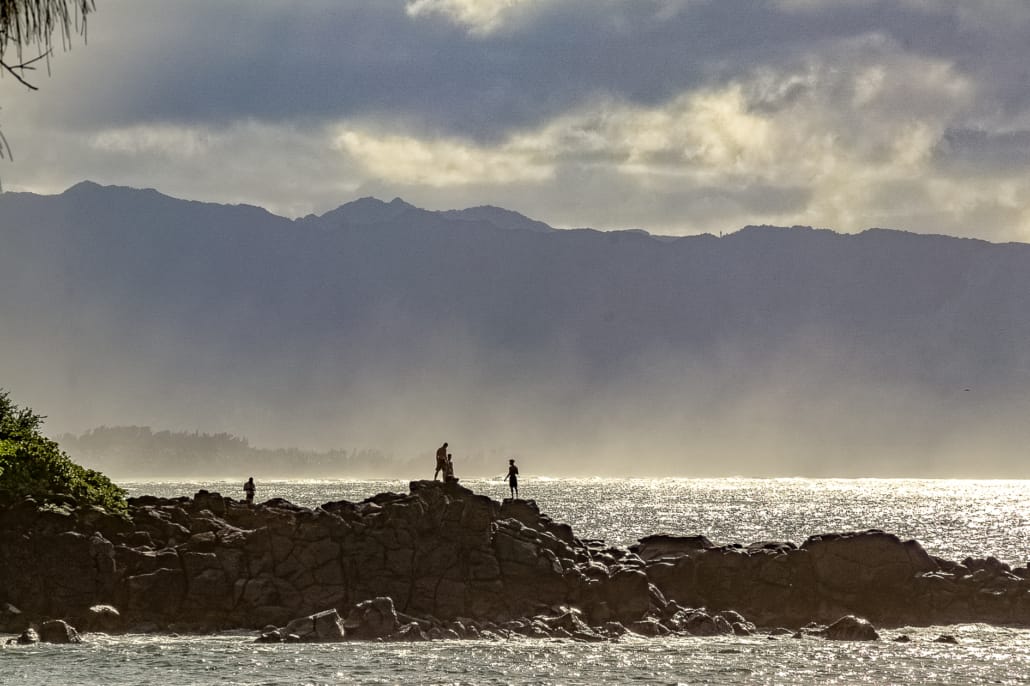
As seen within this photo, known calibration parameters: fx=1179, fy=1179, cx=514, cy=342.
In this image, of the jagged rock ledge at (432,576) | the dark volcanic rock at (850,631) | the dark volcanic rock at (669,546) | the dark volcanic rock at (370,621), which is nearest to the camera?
the dark volcanic rock at (370,621)

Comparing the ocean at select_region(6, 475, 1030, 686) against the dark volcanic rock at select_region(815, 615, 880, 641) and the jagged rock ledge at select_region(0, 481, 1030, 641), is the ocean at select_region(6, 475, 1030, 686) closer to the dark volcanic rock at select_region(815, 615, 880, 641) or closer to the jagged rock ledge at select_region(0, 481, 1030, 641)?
the dark volcanic rock at select_region(815, 615, 880, 641)

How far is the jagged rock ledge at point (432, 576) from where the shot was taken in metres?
48.8

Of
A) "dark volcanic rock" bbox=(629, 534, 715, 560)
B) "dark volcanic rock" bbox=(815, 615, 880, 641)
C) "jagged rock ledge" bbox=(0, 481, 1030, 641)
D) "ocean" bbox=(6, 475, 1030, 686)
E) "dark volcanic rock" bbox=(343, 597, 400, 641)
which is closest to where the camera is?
"ocean" bbox=(6, 475, 1030, 686)

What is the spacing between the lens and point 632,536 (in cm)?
11750

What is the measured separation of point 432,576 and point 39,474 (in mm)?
18562

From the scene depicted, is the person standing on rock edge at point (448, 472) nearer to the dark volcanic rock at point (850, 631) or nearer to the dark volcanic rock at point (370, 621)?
the dark volcanic rock at point (370, 621)

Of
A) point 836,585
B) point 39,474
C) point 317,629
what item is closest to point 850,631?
point 836,585

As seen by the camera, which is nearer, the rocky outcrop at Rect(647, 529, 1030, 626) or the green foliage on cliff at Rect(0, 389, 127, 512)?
the green foliage on cliff at Rect(0, 389, 127, 512)

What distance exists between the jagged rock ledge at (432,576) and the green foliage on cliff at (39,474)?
1209 mm

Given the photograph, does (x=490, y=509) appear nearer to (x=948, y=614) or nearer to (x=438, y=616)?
(x=438, y=616)

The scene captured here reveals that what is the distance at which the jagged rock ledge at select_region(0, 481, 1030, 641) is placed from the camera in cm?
4881

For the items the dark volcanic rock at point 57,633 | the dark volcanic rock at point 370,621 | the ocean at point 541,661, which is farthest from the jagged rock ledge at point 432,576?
the dark volcanic rock at point 57,633

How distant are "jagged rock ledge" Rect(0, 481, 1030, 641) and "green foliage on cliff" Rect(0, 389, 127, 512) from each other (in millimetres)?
1209

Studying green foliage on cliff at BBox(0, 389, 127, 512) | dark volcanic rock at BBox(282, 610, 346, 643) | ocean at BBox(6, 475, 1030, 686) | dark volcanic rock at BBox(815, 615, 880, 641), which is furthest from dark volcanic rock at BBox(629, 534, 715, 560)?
green foliage on cliff at BBox(0, 389, 127, 512)
